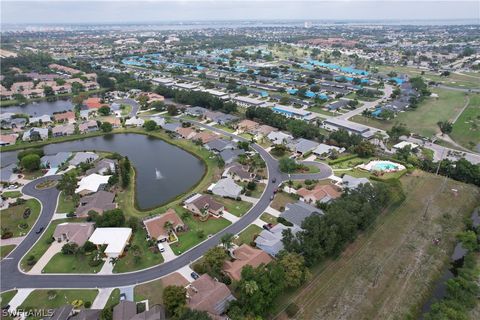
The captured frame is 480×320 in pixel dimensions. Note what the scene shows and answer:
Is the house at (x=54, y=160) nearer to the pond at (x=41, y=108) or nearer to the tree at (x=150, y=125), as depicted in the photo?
the tree at (x=150, y=125)

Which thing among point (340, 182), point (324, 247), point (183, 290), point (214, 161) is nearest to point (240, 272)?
point (183, 290)

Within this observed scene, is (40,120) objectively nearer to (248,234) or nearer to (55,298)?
(55,298)

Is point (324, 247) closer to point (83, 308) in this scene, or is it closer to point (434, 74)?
point (83, 308)

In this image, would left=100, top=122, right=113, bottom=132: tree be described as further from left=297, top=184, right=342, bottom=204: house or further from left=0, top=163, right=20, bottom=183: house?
left=297, top=184, right=342, bottom=204: house

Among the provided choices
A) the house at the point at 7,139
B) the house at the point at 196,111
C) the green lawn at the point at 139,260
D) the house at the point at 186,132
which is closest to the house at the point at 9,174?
the house at the point at 7,139

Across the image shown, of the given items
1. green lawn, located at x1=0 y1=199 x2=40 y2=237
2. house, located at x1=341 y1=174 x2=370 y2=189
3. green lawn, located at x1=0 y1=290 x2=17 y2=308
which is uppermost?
house, located at x1=341 y1=174 x2=370 y2=189

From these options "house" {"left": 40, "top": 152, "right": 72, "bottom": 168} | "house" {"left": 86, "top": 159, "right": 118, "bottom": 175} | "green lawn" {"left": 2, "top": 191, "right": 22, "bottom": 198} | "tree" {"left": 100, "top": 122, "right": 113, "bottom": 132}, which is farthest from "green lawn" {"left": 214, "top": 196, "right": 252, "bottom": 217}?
"tree" {"left": 100, "top": 122, "right": 113, "bottom": 132}

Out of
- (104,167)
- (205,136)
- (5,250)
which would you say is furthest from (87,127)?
(5,250)
